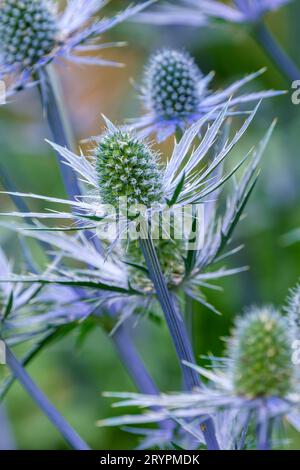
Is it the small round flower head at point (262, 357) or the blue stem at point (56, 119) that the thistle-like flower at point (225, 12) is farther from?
the small round flower head at point (262, 357)

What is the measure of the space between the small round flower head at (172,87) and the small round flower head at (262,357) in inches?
17.5

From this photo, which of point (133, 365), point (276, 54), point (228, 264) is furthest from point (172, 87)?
point (228, 264)

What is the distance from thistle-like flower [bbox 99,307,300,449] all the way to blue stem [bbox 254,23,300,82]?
2.11ft

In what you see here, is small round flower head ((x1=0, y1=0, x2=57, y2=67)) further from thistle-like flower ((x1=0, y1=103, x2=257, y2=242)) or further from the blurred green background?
the blurred green background

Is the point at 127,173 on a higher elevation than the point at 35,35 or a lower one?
lower

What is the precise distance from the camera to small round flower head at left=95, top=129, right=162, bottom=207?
27.8 inches

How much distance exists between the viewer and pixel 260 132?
191cm

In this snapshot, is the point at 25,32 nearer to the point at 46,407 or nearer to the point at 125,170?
the point at 125,170

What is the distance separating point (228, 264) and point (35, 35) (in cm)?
102

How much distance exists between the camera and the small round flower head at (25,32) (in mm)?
1012

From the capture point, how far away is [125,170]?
70 centimetres
